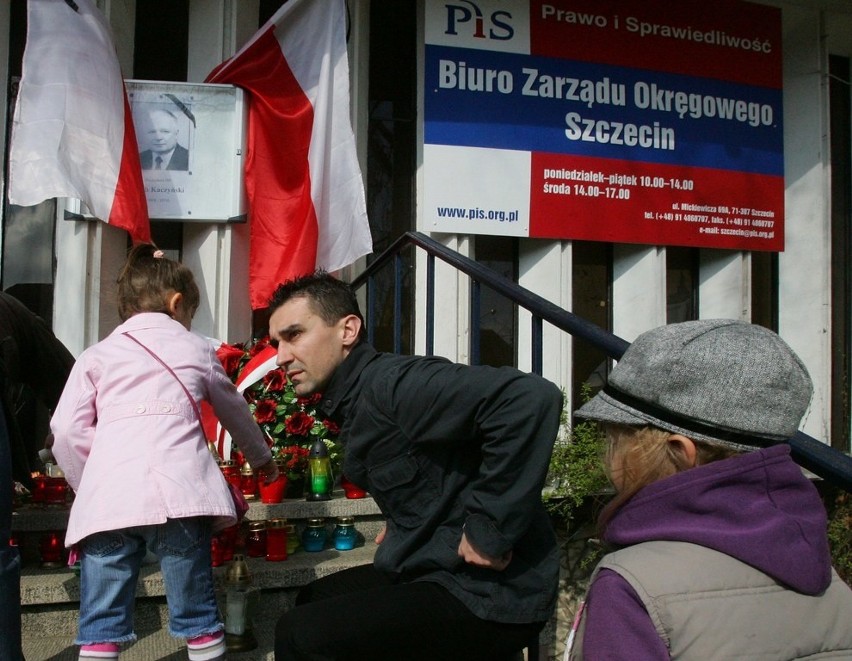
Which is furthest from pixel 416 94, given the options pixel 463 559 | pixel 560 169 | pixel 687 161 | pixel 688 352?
pixel 688 352

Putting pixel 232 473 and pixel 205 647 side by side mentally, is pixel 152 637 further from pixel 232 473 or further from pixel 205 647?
pixel 232 473

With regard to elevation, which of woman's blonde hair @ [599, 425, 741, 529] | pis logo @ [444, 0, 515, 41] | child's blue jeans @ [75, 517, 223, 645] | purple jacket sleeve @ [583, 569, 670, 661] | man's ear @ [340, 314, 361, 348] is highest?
pis logo @ [444, 0, 515, 41]

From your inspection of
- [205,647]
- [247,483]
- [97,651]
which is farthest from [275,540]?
[97,651]

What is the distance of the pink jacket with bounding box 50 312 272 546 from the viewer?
2148 mm

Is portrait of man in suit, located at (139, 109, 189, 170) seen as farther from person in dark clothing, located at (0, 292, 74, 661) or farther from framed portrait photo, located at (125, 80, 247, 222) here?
person in dark clothing, located at (0, 292, 74, 661)

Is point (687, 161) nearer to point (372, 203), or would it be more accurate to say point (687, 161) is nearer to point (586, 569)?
point (372, 203)

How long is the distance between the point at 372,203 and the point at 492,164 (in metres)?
0.95

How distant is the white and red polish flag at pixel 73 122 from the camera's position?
155 inches

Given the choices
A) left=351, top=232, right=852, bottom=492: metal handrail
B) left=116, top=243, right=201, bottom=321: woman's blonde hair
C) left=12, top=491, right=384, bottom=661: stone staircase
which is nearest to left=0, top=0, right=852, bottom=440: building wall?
left=351, top=232, right=852, bottom=492: metal handrail

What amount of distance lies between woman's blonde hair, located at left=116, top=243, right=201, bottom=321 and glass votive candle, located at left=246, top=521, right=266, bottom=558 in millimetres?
1102

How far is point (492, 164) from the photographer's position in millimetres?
4930

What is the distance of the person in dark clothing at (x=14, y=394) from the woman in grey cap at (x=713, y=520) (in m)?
1.89

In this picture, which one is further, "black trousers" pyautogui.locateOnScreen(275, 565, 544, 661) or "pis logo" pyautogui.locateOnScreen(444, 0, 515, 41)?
"pis logo" pyautogui.locateOnScreen(444, 0, 515, 41)

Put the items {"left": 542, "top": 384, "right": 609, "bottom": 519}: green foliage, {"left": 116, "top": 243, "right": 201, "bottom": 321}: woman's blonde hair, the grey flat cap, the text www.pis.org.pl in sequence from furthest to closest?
the text www.pis.org.pl → {"left": 542, "top": 384, "right": 609, "bottom": 519}: green foliage → {"left": 116, "top": 243, "right": 201, "bottom": 321}: woman's blonde hair → the grey flat cap
